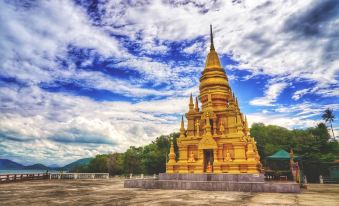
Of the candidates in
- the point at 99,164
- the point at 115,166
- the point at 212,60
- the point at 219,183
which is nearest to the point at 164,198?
the point at 219,183

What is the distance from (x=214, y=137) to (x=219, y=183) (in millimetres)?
6565

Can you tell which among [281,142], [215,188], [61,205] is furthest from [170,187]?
[281,142]

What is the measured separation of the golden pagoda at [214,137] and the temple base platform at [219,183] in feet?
7.95

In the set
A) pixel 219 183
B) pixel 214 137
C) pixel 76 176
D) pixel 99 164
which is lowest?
pixel 76 176

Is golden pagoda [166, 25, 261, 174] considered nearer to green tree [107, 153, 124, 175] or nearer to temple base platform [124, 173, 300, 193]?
temple base platform [124, 173, 300, 193]

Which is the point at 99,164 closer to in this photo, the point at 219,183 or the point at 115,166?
the point at 115,166

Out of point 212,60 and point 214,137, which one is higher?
point 212,60

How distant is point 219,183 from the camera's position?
17844 mm

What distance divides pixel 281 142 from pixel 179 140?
23594mm

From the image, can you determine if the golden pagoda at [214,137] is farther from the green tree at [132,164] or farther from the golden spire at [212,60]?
the green tree at [132,164]

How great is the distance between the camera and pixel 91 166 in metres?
64.9

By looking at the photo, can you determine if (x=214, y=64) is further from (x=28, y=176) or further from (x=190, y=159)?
(x=28, y=176)

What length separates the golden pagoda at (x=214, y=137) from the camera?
2220 centimetres

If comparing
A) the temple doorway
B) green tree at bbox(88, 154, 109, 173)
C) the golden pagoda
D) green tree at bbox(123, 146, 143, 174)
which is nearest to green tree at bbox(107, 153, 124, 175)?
green tree at bbox(123, 146, 143, 174)
